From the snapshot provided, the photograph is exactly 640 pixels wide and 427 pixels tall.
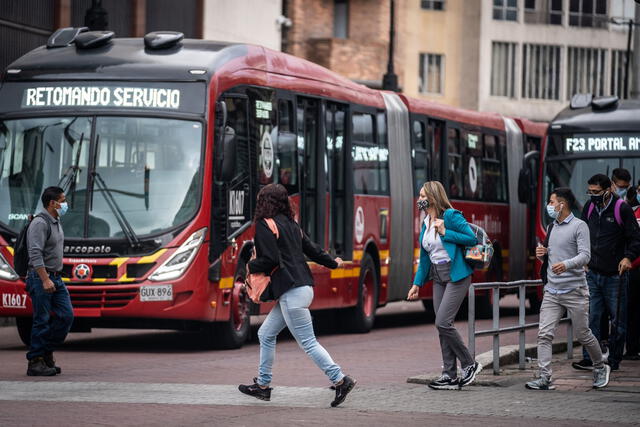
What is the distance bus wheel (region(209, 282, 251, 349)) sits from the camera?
18.6 metres

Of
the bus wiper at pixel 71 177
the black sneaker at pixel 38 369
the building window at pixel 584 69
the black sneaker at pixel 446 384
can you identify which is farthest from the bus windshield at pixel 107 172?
the building window at pixel 584 69

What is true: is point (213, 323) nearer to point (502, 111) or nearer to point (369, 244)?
point (369, 244)

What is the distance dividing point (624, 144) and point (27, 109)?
406 inches

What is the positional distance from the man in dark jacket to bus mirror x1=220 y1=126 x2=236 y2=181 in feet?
14.1

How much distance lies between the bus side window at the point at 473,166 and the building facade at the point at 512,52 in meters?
33.3

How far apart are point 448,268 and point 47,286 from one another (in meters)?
3.68

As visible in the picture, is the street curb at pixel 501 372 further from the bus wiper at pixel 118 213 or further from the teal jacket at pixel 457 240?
the bus wiper at pixel 118 213

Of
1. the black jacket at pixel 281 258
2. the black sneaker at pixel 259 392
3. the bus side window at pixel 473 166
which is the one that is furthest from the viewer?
the bus side window at pixel 473 166

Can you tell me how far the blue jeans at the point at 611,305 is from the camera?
1512cm

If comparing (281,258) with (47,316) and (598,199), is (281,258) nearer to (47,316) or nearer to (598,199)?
(47,316)

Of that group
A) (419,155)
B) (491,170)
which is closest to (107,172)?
(419,155)

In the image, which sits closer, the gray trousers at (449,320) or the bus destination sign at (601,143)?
the gray trousers at (449,320)

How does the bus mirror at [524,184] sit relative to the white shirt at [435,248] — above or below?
below

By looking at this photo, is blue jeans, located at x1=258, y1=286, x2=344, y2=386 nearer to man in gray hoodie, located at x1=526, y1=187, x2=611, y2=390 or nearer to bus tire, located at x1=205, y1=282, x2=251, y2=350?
man in gray hoodie, located at x1=526, y1=187, x2=611, y2=390
